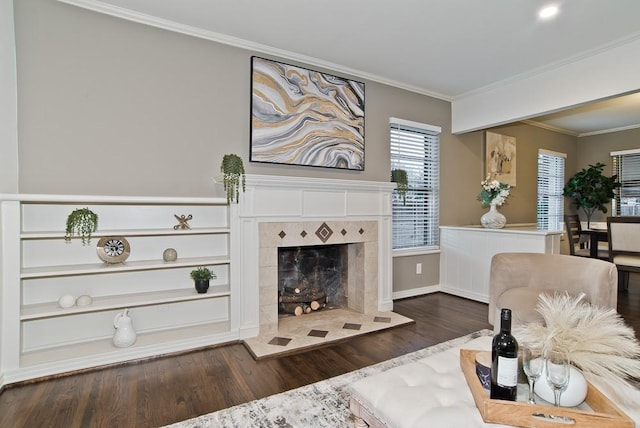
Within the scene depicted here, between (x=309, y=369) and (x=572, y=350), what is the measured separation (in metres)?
1.69

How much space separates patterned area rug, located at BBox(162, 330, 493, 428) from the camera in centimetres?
180

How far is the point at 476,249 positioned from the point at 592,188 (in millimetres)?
3655

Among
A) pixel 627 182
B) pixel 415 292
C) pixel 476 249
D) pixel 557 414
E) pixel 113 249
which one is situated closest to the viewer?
pixel 557 414

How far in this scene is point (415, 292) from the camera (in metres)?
4.41

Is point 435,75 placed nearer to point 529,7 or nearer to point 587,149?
point 529,7

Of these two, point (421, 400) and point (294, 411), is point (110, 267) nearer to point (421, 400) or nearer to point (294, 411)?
point (294, 411)

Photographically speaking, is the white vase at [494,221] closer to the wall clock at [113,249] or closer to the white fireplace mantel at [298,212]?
the white fireplace mantel at [298,212]

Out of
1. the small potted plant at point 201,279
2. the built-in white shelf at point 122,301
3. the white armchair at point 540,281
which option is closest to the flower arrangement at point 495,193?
the white armchair at point 540,281

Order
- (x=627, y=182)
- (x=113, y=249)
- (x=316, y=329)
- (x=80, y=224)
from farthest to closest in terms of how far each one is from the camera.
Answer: (x=627, y=182), (x=316, y=329), (x=113, y=249), (x=80, y=224)

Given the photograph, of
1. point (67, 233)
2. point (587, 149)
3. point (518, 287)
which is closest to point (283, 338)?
point (67, 233)

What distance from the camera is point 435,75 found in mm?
3883

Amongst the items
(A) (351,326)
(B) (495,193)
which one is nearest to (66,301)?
(A) (351,326)

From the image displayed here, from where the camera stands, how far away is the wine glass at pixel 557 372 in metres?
1.22

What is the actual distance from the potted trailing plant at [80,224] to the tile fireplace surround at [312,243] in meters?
1.09
